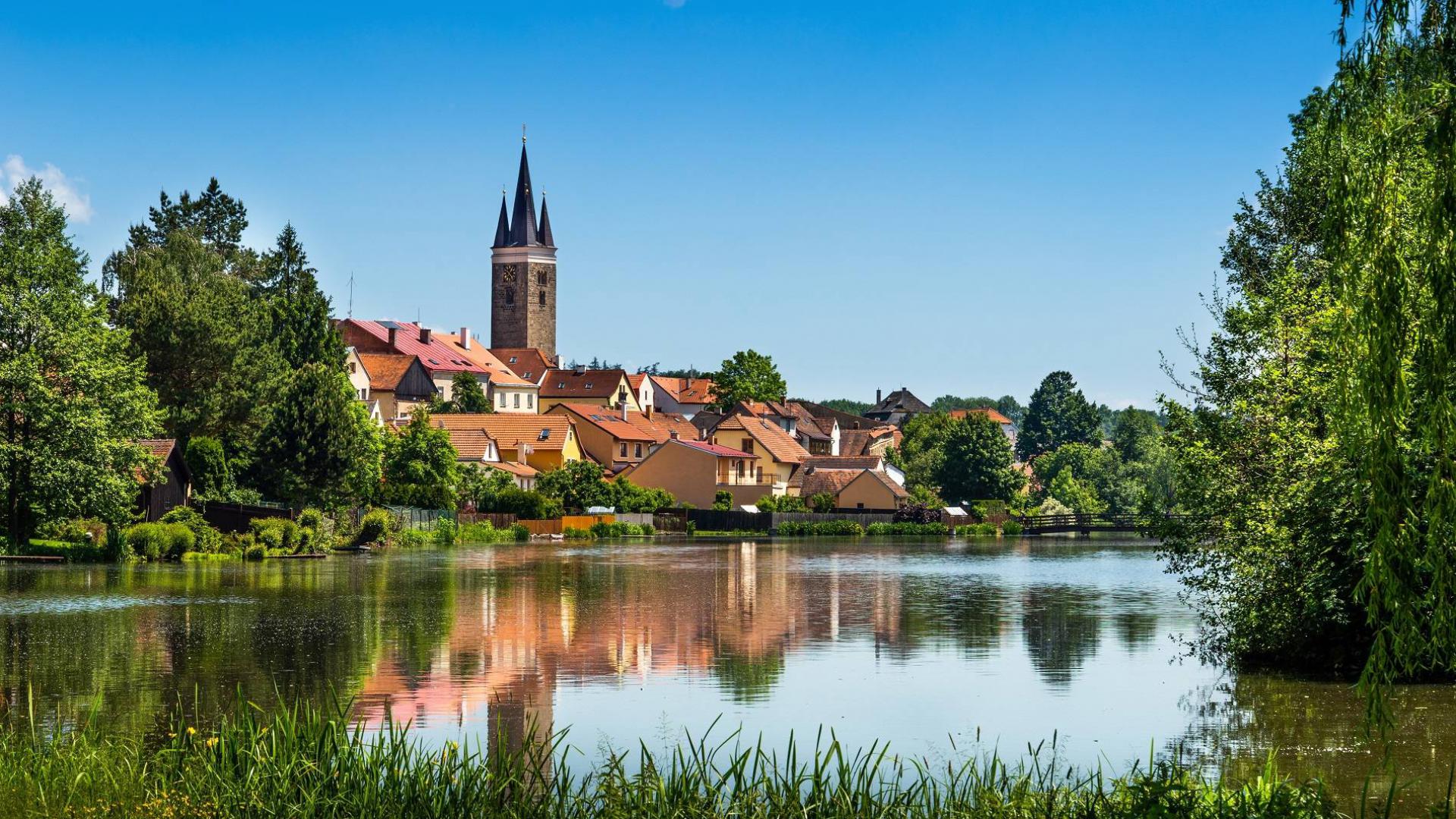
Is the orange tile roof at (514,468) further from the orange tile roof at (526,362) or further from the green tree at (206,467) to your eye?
the orange tile roof at (526,362)

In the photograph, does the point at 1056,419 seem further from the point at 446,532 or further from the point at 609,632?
the point at 609,632

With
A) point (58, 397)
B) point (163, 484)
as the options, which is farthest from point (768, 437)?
point (58, 397)

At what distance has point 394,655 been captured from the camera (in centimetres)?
2316

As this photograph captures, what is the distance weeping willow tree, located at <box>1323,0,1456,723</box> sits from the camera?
959 centimetres

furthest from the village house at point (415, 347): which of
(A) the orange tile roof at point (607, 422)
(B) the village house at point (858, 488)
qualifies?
(B) the village house at point (858, 488)

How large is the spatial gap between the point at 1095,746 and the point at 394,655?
11.6m

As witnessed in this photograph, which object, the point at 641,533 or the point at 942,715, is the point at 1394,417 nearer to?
the point at 942,715

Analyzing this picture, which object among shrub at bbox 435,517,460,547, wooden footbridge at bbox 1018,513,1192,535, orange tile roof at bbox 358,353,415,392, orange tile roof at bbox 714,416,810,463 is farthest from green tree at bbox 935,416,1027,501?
shrub at bbox 435,517,460,547

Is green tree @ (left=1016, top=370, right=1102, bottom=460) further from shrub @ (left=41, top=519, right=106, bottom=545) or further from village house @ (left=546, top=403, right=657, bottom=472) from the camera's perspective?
shrub @ (left=41, top=519, right=106, bottom=545)

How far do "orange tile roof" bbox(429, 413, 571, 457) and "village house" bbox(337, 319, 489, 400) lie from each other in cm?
1628

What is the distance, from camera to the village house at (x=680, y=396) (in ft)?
535

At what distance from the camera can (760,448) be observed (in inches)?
4289

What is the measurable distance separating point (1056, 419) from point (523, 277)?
216 feet

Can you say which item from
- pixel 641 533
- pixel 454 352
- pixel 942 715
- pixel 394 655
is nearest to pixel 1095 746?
pixel 942 715
